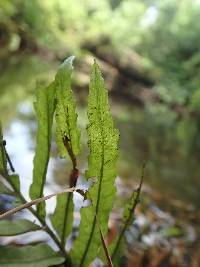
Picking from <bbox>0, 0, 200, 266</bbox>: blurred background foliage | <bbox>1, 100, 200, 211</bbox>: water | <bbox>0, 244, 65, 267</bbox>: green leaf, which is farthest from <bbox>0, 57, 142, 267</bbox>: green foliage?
<bbox>0, 0, 200, 266</bbox>: blurred background foliage

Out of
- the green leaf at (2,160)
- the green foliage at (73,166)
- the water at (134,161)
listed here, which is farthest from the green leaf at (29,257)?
the water at (134,161)

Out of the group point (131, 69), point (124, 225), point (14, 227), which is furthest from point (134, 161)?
point (131, 69)

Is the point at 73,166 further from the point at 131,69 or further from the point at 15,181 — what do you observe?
the point at 131,69

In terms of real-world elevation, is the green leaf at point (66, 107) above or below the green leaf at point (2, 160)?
above

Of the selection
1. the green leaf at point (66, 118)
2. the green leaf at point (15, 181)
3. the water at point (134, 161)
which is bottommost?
the water at point (134, 161)

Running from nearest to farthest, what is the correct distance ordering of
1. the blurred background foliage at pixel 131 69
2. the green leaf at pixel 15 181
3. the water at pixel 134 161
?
1. the green leaf at pixel 15 181
2. the water at pixel 134 161
3. the blurred background foliage at pixel 131 69

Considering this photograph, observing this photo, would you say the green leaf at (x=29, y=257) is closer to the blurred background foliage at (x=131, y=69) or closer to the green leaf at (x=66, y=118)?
the green leaf at (x=66, y=118)

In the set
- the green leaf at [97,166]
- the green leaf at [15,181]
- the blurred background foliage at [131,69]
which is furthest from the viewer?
the blurred background foliage at [131,69]
